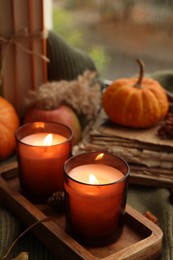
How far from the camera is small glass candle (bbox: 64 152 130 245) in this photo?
2.36 ft

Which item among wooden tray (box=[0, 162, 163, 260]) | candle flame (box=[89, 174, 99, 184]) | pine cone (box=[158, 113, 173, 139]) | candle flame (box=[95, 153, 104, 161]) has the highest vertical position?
candle flame (box=[95, 153, 104, 161])

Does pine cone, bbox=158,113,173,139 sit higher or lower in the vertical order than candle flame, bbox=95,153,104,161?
lower

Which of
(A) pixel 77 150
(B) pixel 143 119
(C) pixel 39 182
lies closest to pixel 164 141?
(B) pixel 143 119

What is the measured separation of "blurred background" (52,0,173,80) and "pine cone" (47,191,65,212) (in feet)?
2.76

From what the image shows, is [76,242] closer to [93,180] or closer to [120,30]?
[93,180]

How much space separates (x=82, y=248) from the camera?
0.72m

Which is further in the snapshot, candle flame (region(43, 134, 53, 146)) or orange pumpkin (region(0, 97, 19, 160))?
orange pumpkin (region(0, 97, 19, 160))

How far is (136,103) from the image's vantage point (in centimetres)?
110

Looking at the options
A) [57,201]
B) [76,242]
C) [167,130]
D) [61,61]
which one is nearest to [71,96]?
[61,61]

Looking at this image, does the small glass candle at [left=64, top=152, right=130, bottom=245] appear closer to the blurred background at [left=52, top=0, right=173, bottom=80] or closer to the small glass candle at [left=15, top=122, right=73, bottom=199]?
the small glass candle at [left=15, top=122, right=73, bottom=199]

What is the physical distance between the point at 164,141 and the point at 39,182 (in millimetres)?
327

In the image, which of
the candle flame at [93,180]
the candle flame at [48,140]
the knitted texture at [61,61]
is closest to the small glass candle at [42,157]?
the candle flame at [48,140]

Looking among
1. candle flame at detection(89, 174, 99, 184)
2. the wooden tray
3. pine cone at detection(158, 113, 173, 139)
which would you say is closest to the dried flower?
pine cone at detection(158, 113, 173, 139)

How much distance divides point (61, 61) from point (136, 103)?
322 millimetres
